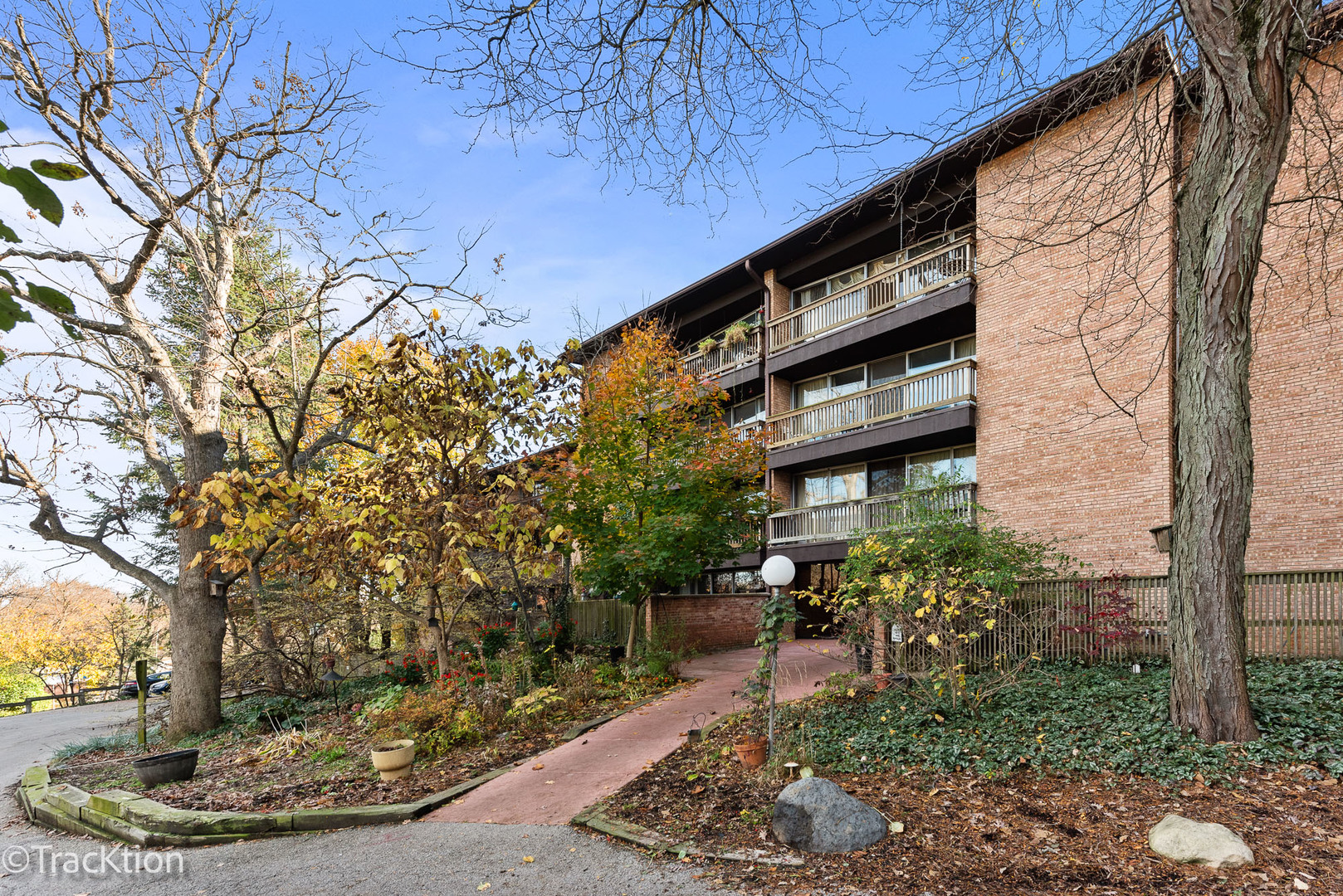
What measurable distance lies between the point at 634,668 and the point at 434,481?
5.47 meters

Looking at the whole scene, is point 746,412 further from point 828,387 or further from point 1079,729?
point 1079,729

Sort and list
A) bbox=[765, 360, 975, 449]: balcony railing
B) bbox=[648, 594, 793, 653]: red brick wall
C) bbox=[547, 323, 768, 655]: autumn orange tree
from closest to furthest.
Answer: bbox=[547, 323, 768, 655]: autumn orange tree < bbox=[765, 360, 975, 449]: balcony railing < bbox=[648, 594, 793, 653]: red brick wall

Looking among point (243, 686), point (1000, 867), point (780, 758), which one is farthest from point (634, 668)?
point (243, 686)

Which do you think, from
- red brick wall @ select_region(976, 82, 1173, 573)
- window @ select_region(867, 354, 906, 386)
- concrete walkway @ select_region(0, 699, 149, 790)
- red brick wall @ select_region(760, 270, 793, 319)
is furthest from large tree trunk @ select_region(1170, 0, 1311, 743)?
concrete walkway @ select_region(0, 699, 149, 790)

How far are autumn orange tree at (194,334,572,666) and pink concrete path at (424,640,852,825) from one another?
102 inches

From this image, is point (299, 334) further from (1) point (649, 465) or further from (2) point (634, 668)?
(2) point (634, 668)

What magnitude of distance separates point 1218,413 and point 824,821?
16.9ft

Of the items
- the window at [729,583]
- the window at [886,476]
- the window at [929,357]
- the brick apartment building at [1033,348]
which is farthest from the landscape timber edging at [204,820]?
the window at [729,583]

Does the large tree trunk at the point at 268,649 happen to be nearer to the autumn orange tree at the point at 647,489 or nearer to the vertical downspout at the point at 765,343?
the autumn orange tree at the point at 647,489

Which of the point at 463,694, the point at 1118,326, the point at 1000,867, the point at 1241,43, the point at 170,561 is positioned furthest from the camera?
the point at 170,561

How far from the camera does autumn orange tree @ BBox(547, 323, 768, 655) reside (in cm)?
1415

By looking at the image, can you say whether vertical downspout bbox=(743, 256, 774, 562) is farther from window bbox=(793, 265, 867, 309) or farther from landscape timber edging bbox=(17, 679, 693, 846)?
landscape timber edging bbox=(17, 679, 693, 846)

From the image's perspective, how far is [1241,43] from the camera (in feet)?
19.9

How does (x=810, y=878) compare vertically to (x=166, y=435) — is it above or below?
below
